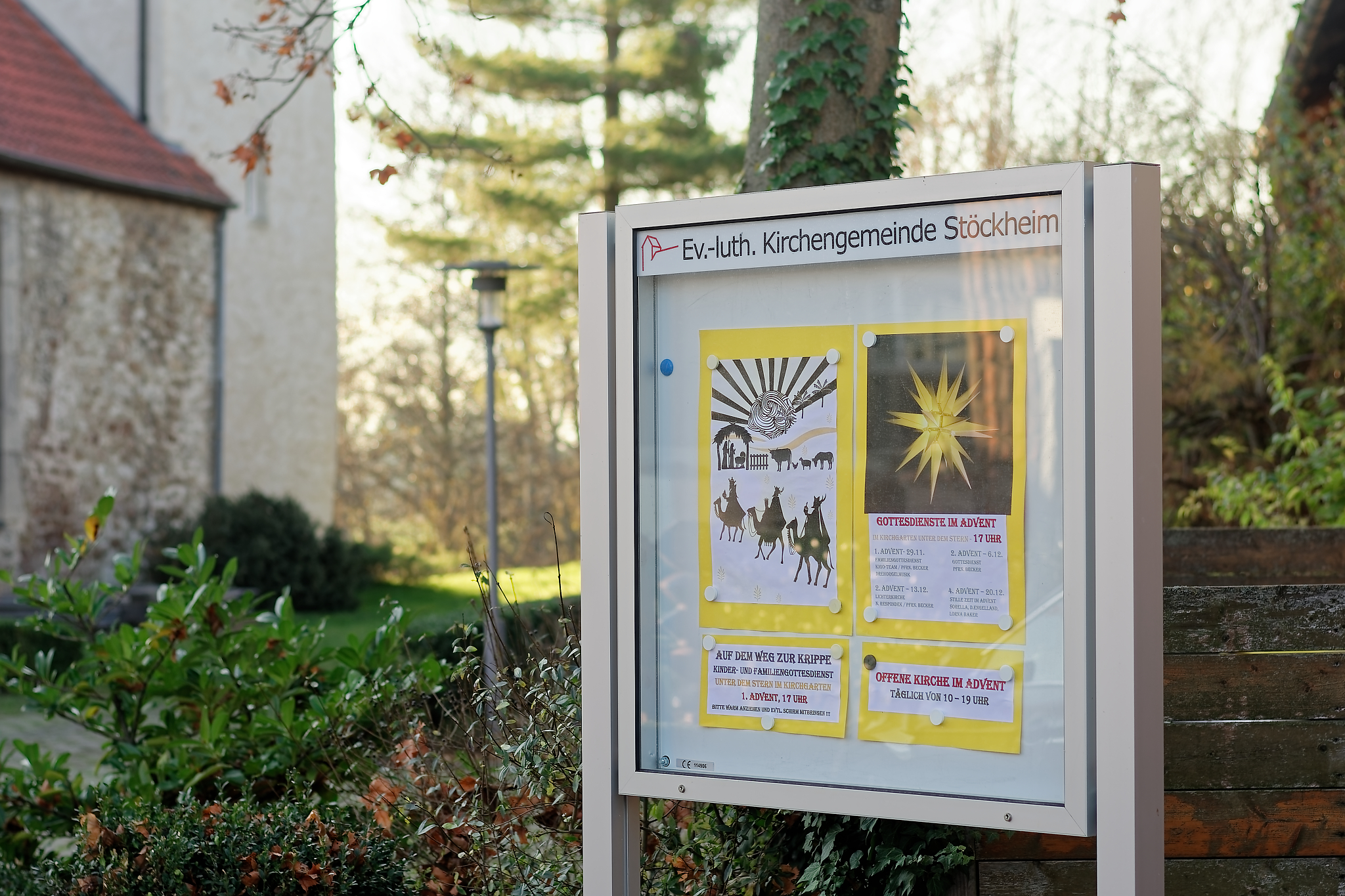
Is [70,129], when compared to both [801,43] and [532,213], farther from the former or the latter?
[801,43]

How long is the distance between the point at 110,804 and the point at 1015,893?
2.78m

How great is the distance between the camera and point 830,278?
2.71 meters

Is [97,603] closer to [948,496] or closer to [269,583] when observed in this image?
[948,496]

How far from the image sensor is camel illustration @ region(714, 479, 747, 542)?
9.12ft

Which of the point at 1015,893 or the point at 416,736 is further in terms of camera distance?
the point at 416,736

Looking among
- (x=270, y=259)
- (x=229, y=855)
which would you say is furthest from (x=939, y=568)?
(x=270, y=259)

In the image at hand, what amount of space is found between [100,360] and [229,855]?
12.7 meters

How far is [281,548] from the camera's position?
15336 millimetres

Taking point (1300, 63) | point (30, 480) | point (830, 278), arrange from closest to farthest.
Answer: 1. point (830, 278)
2. point (1300, 63)
3. point (30, 480)

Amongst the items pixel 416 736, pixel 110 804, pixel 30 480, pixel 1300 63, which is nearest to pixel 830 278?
pixel 416 736

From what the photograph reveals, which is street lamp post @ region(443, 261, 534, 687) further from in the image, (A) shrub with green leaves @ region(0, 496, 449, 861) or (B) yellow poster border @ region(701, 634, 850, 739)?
(B) yellow poster border @ region(701, 634, 850, 739)

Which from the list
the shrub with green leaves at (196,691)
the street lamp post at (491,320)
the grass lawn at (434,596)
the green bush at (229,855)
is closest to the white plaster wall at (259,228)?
the grass lawn at (434,596)

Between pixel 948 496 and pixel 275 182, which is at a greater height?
pixel 275 182

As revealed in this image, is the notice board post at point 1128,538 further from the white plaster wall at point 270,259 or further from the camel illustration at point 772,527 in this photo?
the white plaster wall at point 270,259
